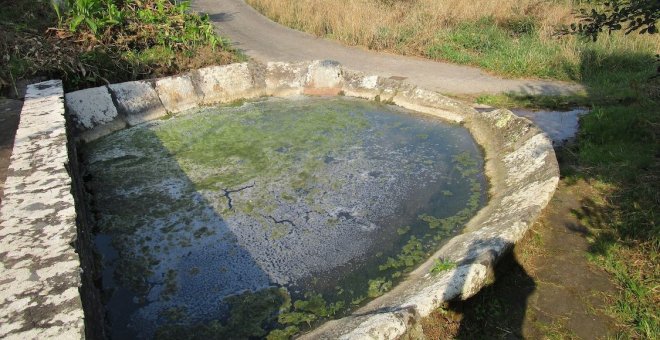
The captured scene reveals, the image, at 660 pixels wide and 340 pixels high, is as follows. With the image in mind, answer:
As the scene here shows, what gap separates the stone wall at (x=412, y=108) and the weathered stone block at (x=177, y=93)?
1cm

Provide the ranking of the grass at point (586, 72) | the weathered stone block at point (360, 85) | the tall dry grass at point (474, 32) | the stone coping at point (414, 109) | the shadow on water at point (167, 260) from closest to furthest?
the stone coping at point (414, 109)
the shadow on water at point (167, 260)
the grass at point (586, 72)
the weathered stone block at point (360, 85)
the tall dry grass at point (474, 32)

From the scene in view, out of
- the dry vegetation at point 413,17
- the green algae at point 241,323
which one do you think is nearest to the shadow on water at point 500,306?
the green algae at point 241,323

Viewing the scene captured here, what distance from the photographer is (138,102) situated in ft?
16.9

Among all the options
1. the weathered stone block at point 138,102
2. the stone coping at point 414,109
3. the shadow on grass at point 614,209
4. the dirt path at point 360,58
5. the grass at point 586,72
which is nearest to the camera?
the stone coping at point 414,109

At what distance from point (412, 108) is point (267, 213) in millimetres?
2541

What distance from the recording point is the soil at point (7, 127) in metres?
3.16

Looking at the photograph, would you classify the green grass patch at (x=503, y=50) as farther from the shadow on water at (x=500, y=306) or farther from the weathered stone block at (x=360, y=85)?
the shadow on water at (x=500, y=306)

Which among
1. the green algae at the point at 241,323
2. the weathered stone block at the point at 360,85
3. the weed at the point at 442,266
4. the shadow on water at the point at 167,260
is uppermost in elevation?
the weed at the point at 442,266

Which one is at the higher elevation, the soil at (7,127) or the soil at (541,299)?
the soil at (7,127)

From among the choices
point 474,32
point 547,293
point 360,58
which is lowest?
point 360,58

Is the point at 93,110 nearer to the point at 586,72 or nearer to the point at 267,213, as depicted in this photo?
the point at 267,213

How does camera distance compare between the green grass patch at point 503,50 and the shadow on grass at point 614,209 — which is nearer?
the shadow on grass at point 614,209

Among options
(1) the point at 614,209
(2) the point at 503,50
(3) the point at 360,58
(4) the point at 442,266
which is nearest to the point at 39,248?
(4) the point at 442,266

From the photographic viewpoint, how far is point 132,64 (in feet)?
19.7
